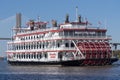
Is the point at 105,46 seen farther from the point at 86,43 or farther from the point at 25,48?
the point at 25,48

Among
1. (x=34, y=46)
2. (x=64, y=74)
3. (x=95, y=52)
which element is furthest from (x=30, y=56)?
(x=64, y=74)

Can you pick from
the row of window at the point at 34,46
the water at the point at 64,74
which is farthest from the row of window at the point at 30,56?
the water at the point at 64,74

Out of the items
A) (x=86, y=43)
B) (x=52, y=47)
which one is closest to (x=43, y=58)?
(x=52, y=47)

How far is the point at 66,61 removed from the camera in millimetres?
93000

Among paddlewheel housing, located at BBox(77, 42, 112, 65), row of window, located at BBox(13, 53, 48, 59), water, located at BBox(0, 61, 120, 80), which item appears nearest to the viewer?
water, located at BBox(0, 61, 120, 80)

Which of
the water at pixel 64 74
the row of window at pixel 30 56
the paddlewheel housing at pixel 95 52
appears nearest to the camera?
the water at pixel 64 74

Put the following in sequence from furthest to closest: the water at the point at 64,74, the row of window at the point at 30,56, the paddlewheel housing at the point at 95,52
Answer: the row of window at the point at 30,56 < the paddlewheel housing at the point at 95,52 < the water at the point at 64,74

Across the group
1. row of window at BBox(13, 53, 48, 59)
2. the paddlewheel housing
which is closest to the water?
the paddlewheel housing

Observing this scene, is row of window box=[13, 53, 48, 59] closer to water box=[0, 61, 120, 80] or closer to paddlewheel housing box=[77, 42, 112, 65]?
paddlewheel housing box=[77, 42, 112, 65]

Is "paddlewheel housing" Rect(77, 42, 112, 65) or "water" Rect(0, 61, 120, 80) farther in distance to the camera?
"paddlewheel housing" Rect(77, 42, 112, 65)

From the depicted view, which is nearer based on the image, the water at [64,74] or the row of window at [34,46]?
the water at [64,74]

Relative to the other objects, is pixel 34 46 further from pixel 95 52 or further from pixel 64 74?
pixel 64 74

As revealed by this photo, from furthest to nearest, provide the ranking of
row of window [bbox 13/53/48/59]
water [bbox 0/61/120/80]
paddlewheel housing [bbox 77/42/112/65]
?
row of window [bbox 13/53/48/59], paddlewheel housing [bbox 77/42/112/65], water [bbox 0/61/120/80]

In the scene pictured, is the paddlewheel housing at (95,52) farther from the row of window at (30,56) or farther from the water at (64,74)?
the water at (64,74)
